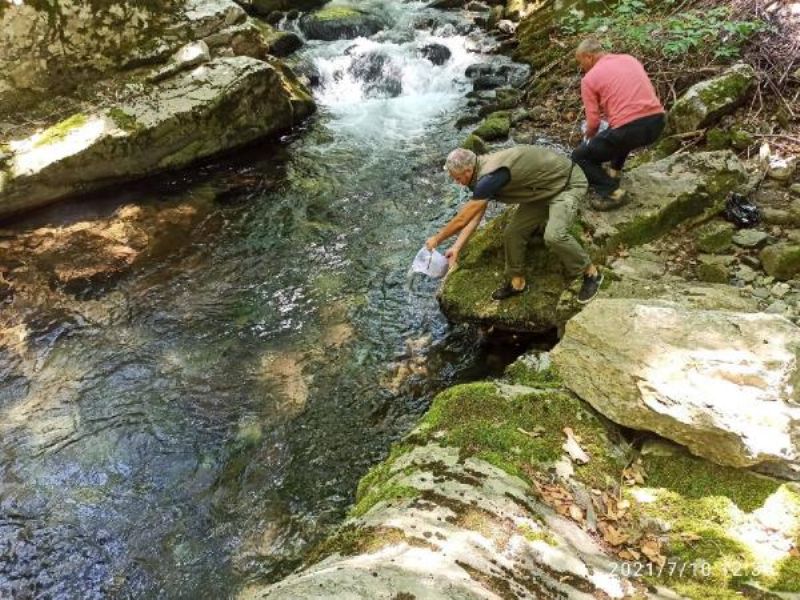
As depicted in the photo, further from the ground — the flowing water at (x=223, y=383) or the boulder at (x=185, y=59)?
the boulder at (x=185, y=59)

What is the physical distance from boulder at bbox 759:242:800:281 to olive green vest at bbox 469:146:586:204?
198 centimetres

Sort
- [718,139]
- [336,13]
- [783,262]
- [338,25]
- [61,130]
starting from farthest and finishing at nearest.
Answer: [336,13]
[338,25]
[61,130]
[718,139]
[783,262]

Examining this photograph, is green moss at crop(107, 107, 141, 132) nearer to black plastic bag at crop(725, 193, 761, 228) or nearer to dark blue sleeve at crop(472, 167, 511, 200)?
dark blue sleeve at crop(472, 167, 511, 200)

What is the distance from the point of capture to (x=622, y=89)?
5988 millimetres

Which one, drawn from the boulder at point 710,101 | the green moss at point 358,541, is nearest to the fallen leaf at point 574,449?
the green moss at point 358,541

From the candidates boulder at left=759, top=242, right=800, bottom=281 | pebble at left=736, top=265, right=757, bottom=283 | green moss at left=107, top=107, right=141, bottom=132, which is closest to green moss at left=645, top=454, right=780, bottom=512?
pebble at left=736, top=265, right=757, bottom=283

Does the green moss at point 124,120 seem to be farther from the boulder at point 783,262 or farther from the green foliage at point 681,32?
the boulder at point 783,262

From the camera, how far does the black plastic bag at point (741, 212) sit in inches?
249

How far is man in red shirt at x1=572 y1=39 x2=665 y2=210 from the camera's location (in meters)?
6.00

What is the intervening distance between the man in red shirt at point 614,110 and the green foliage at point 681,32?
148 inches

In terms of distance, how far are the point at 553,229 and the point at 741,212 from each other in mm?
2423

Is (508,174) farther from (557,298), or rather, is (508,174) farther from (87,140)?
(87,140)

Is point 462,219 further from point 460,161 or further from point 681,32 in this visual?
point 681,32

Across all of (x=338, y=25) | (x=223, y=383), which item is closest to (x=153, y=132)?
(x=223, y=383)
